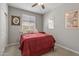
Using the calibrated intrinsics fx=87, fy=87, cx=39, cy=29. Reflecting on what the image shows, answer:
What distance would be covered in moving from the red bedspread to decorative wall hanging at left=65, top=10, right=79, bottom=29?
339 mm

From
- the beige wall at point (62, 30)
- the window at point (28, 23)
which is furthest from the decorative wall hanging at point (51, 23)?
the window at point (28, 23)

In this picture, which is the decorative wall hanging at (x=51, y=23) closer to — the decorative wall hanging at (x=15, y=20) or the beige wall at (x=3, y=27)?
the decorative wall hanging at (x=15, y=20)

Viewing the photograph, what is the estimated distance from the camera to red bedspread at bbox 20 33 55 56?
4.43 feet

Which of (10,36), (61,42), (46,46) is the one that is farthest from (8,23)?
(61,42)

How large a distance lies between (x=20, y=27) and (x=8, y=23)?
194mm

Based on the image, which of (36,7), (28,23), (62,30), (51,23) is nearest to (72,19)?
(62,30)

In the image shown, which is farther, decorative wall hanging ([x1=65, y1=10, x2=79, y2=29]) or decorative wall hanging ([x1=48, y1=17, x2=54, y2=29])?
decorative wall hanging ([x1=48, y1=17, x2=54, y2=29])

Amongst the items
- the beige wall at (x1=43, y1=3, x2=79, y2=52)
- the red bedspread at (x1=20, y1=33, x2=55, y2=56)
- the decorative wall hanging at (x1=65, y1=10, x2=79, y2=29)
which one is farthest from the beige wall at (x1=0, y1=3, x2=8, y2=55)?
the decorative wall hanging at (x1=65, y1=10, x2=79, y2=29)

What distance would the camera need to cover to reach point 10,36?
1.38m

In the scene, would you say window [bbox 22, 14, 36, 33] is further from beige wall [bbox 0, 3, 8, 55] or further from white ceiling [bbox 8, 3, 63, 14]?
beige wall [bbox 0, 3, 8, 55]

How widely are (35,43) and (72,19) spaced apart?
2.26ft

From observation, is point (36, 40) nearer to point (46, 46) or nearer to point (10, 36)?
point (46, 46)

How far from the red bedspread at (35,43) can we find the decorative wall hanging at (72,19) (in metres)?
0.34

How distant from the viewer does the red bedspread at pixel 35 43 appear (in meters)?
1.35
